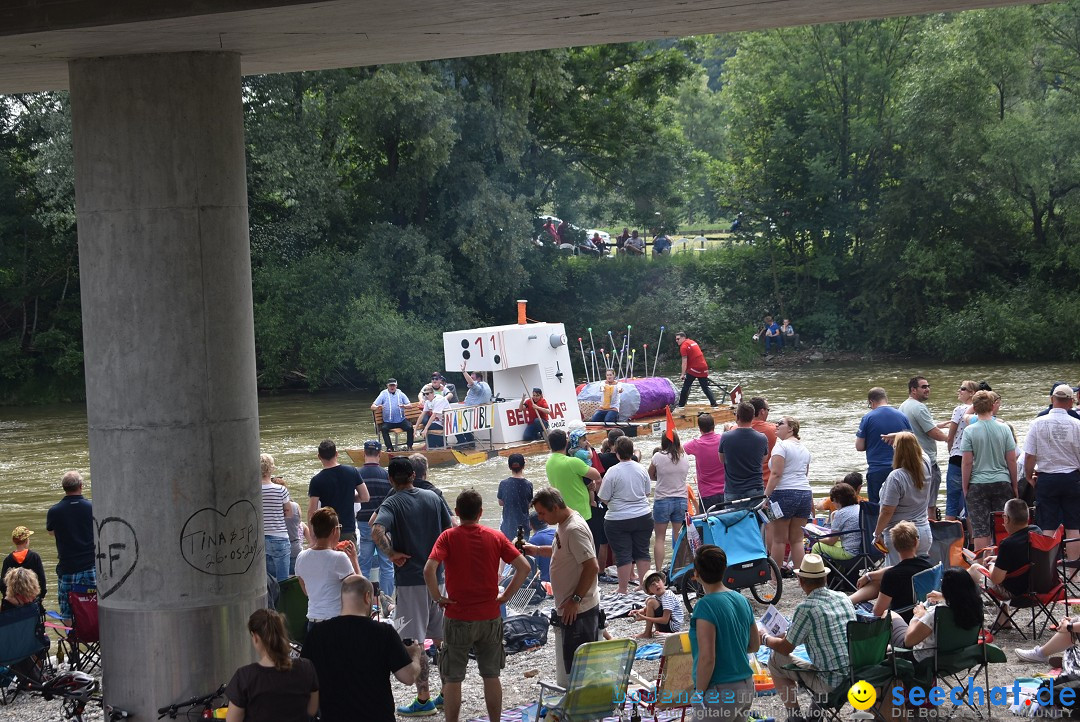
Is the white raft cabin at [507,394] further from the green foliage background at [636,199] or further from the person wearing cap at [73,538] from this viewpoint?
the green foliage background at [636,199]

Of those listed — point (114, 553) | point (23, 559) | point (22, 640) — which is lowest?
point (22, 640)

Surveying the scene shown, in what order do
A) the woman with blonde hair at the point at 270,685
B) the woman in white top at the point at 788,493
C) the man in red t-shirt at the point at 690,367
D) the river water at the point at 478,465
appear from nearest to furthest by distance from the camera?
the woman with blonde hair at the point at 270,685
the woman in white top at the point at 788,493
the river water at the point at 478,465
the man in red t-shirt at the point at 690,367

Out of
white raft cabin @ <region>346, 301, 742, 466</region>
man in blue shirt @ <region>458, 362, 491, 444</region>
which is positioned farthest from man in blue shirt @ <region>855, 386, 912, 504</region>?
man in blue shirt @ <region>458, 362, 491, 444</region>

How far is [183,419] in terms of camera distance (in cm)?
729

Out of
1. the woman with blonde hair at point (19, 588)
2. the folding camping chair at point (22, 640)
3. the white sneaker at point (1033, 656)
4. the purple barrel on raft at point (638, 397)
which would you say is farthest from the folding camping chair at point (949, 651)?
the purple barrel on raft at point (638, 397)

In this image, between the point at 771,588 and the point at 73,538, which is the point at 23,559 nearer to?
the point at 73,538

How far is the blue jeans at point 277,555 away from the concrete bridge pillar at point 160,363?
2.61 metres

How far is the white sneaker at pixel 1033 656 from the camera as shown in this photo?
801 cm

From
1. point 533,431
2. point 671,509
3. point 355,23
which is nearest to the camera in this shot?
point 355,23

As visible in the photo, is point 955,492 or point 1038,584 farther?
point 955,492

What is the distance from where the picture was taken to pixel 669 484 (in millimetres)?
10961

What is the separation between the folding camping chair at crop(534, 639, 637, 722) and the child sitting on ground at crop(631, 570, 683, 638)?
8.02ft

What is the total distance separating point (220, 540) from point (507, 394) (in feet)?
48.4

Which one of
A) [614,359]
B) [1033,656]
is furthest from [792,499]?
[614,359]
